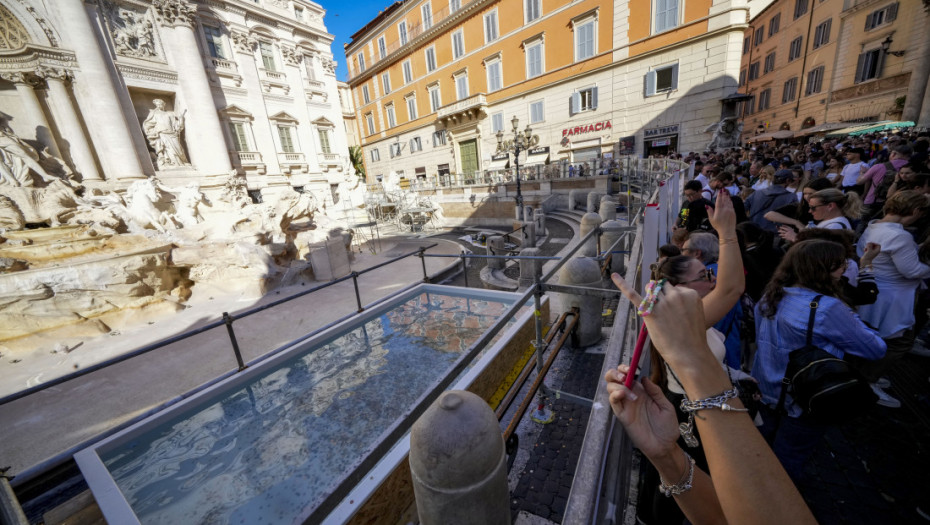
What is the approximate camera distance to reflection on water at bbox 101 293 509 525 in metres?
2.76

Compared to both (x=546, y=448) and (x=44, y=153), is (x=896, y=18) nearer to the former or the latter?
(x=546, y=448)

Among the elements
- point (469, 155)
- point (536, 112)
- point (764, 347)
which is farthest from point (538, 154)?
point (764, 347)

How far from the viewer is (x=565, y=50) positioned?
21000 mm

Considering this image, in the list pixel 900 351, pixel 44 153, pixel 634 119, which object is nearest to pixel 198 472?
pixel 900 351

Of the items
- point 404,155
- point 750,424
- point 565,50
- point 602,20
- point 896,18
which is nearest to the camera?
point 750,424

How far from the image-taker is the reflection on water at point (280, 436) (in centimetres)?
276

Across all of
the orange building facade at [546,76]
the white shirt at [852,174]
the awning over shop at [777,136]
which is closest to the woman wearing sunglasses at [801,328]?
the white shirt at [852,174]

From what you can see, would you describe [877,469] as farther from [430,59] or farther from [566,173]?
[430,59]

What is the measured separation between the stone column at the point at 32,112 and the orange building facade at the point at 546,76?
22289mm

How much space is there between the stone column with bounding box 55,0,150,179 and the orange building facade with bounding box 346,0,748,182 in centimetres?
1984

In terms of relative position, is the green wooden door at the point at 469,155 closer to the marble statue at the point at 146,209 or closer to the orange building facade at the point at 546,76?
the orange building facade at the point at 546,76

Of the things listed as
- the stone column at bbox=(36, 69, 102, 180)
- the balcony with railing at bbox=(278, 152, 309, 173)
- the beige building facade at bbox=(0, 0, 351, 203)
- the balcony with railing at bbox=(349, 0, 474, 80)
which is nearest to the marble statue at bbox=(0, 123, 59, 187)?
the beige building facade at bbox=(0, 0, 351, 203)

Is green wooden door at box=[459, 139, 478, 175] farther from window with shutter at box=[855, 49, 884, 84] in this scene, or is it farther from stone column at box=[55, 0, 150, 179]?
window with shutter at box=[855, 49, 884, 84]

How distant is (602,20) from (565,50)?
2.49 metres
